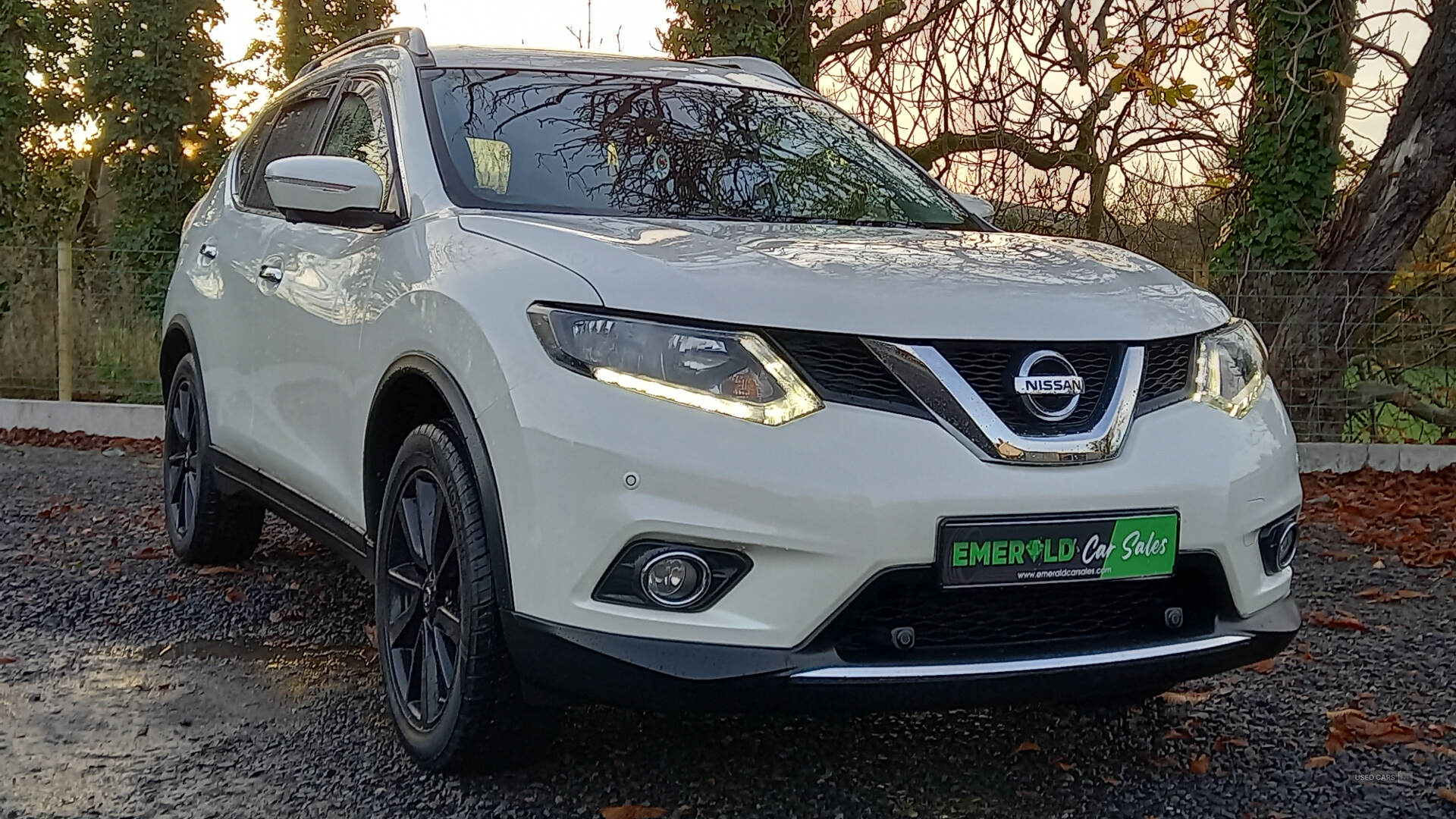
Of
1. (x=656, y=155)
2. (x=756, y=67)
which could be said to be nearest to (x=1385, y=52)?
(x=756, y=67)

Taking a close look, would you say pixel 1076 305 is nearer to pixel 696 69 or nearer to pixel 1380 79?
pixel 696 69

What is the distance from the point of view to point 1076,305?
2840 mm

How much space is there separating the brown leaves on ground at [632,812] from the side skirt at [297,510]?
918 mm

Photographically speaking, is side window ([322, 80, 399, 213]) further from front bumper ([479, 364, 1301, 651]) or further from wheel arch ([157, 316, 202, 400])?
front bumper ([479, 364, 1301, 651])

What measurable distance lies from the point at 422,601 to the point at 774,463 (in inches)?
45.5

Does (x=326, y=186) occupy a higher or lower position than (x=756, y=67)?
lower

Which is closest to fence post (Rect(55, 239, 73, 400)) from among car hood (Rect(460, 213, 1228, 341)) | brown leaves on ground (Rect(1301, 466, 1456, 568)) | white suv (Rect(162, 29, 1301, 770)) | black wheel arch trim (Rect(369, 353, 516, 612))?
white suv (Rect(162, 29, 1301, 770))

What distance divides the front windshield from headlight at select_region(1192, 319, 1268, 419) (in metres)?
1.05

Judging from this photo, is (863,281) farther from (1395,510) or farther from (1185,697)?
(1395,510)

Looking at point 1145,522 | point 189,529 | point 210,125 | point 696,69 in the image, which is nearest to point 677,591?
point 1145,522

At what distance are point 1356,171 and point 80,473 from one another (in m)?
8.71

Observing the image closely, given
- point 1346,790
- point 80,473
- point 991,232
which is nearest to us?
point 1346,790

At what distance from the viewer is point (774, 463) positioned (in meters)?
2.54

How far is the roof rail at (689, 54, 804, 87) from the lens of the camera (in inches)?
188
